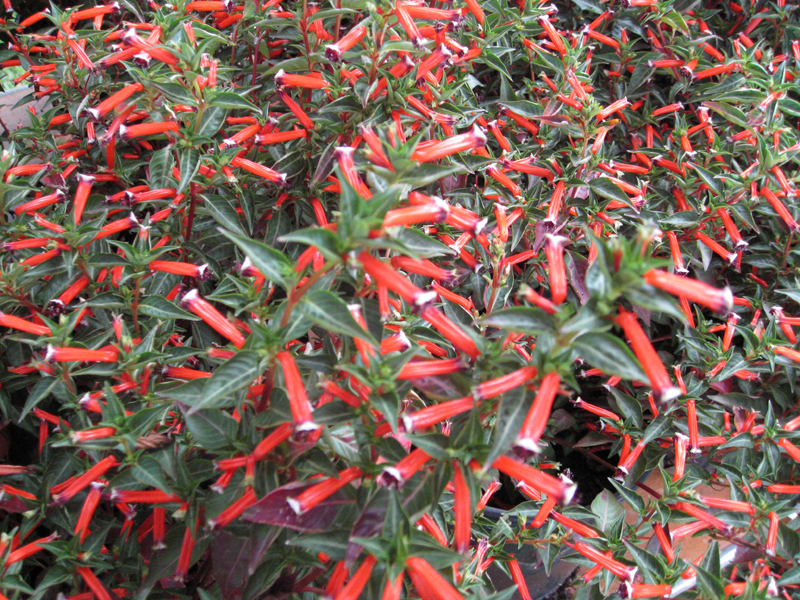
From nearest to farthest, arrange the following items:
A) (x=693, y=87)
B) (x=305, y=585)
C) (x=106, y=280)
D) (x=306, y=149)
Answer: (x=305, y=585)
(x=106, y=280)
(x=306, y=149)
(x=693, y=87)

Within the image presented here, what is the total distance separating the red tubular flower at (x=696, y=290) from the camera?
73 centimetres

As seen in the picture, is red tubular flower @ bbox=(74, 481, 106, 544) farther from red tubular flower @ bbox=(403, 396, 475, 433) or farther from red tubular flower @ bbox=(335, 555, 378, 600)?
red tubular flower @ bbox=(403, 396, 475, 433)

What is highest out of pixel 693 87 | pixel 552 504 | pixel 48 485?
pixel 693 87

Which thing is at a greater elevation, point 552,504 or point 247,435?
point 247,435

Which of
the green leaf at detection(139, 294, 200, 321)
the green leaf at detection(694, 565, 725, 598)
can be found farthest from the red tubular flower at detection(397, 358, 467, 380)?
the green leaf at detection(694, 565, 725, 598)

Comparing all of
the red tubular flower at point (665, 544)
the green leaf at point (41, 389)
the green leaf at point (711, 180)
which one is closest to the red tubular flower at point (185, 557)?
the green leaf at point (41, 389)

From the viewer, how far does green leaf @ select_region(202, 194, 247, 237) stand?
1511 mm

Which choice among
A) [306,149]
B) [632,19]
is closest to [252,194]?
[306,149]

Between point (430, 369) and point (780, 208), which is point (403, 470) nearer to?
point (430, 369)

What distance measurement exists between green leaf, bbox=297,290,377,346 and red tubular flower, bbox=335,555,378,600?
1.35ft

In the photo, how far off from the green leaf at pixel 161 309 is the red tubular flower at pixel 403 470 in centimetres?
72

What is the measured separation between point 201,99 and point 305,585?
1199mm

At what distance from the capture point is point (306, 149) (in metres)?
1.73

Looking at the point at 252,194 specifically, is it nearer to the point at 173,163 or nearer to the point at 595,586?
the point at 173,163
